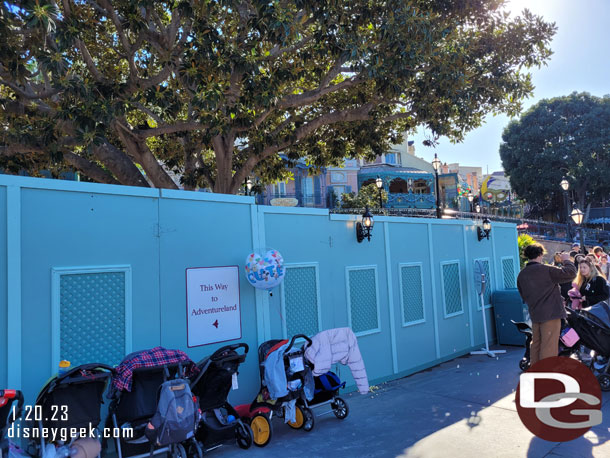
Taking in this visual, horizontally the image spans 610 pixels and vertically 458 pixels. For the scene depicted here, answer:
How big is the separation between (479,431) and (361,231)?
3532mm

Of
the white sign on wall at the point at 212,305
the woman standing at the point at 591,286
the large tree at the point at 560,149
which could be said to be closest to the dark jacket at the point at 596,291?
the woman standing at the point at 591,286

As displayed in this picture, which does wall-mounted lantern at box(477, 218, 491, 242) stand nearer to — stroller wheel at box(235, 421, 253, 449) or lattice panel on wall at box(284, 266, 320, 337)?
lattice panel on wall at box(284, 266, 320, 337)

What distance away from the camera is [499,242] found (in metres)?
11.9

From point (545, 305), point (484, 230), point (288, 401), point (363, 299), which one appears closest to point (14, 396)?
point (288, 401)

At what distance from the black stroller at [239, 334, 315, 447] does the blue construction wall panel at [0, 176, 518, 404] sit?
604 mm

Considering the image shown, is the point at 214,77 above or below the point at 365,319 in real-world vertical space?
above

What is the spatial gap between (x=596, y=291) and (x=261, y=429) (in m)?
6.29

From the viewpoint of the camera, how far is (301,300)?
6.93 metres

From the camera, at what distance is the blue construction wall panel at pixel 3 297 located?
421 cm

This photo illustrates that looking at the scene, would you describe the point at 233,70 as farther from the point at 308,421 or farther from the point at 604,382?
the point at 604,382

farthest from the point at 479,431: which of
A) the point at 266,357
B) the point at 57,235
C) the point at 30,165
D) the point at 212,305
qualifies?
the point at 30,165

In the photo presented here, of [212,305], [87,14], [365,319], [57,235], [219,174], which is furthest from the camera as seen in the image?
[219,174]

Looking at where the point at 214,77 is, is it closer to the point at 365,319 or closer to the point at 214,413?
the point at 365,319

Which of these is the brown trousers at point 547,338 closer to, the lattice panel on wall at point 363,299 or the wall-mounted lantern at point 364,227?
the lattice panel on wall at point 363,299
